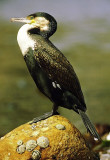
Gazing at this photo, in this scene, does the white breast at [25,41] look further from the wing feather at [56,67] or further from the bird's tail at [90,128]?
the bird's tail at [90,128]

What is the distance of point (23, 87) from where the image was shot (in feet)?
37.8

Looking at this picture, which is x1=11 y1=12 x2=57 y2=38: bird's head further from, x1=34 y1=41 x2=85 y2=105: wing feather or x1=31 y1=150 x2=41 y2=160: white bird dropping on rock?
x1=31 y1=150 x2=41 y2=160: white bird dropping on rock

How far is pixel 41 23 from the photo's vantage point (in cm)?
426

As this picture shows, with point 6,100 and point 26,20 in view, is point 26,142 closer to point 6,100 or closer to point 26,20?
point 26,20

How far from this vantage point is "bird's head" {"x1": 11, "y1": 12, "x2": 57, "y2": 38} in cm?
424

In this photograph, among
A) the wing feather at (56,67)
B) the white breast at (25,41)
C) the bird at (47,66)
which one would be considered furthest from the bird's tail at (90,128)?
the white breast at (25,41)

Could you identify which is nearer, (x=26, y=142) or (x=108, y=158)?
(x=26, y=142)

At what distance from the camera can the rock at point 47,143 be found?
4.02 m

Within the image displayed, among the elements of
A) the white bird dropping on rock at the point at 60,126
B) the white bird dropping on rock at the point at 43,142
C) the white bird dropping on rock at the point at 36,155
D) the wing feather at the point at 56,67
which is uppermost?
the wing feather at the point at 56,67

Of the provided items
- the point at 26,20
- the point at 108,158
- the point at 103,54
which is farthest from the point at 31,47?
the point at 103,54

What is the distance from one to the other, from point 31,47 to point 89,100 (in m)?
6.49

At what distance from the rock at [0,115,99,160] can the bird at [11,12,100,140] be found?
161mm

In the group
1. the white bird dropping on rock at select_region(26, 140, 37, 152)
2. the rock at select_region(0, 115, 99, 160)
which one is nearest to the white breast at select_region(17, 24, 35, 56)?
the rock at select_region(0, 115, 99, 160)

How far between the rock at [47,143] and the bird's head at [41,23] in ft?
3.39
